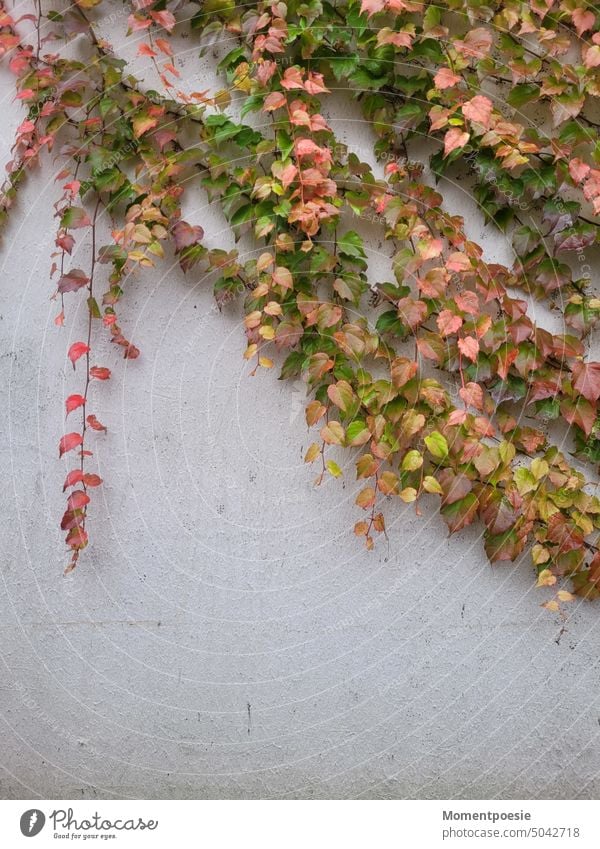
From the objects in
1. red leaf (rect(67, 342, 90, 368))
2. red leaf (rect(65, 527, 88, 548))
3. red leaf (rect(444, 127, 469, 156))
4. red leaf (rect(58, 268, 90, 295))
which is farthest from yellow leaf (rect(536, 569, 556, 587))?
red leaf (rect(58, 268, 90, 295))

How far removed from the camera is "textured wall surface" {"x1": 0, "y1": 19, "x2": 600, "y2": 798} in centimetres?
195

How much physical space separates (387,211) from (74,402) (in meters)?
0.96

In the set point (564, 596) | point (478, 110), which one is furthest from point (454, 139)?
point (564, 596)

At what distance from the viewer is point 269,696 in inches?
78.2

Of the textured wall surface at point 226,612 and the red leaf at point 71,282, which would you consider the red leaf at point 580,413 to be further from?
the red leaf at point 71,282

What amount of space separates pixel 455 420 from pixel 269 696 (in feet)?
2.96

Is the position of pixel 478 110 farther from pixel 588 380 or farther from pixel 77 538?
pixel 77 538

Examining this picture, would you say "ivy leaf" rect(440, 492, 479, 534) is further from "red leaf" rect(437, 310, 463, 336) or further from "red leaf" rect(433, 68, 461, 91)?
"red leaf" rect(433, 68, 461, 91)
